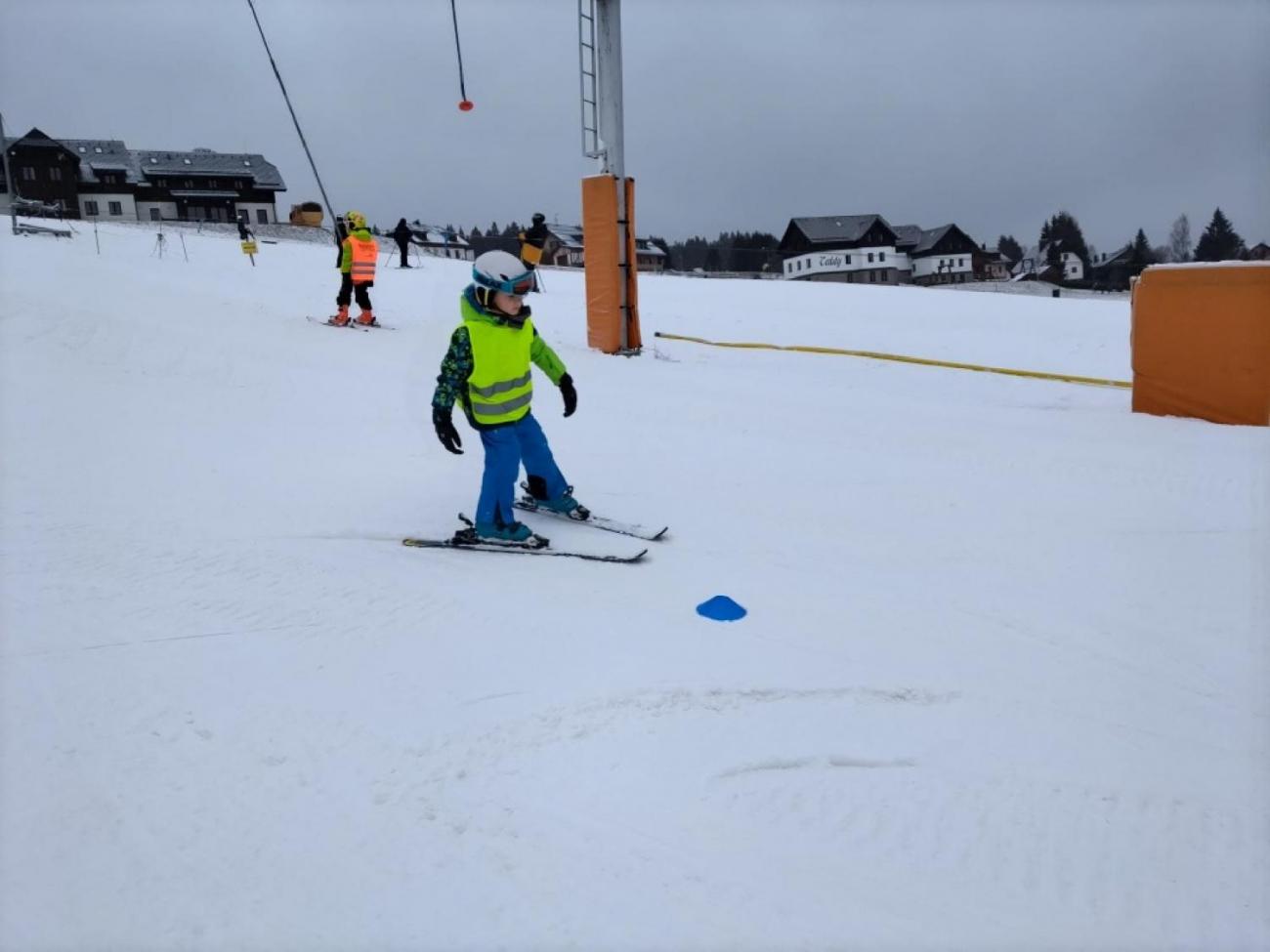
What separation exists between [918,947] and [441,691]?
6.05ft

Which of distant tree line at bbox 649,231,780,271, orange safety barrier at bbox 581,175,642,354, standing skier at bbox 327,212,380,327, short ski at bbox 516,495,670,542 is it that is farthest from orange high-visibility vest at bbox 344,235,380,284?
distant tree line at bbox 649,231,780,271

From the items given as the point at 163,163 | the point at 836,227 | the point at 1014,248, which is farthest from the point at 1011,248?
the point at 163,163

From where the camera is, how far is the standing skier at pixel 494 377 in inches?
178

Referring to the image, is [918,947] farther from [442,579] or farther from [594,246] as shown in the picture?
[594,246]

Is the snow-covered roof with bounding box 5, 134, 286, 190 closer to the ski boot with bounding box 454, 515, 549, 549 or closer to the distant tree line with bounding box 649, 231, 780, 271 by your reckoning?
the distant tree line with bounding box 649, 231, 780, 271

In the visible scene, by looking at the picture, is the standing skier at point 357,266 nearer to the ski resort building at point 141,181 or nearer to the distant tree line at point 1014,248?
the distant tree line at point 1014,248

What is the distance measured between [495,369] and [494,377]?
1.7 inches

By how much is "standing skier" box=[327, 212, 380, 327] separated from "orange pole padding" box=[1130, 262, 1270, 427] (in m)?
9.43

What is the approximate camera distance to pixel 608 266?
11.0 meters

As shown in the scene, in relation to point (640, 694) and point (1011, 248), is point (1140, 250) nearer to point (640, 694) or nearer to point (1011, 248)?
point (1011, 248)

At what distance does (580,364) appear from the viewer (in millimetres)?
10109

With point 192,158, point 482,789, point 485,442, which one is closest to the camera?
point 482,789

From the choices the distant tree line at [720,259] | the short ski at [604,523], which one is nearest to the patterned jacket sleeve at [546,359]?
the short ski at [604,523]

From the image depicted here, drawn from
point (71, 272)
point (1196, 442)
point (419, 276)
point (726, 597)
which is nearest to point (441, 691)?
point (726, 597)
